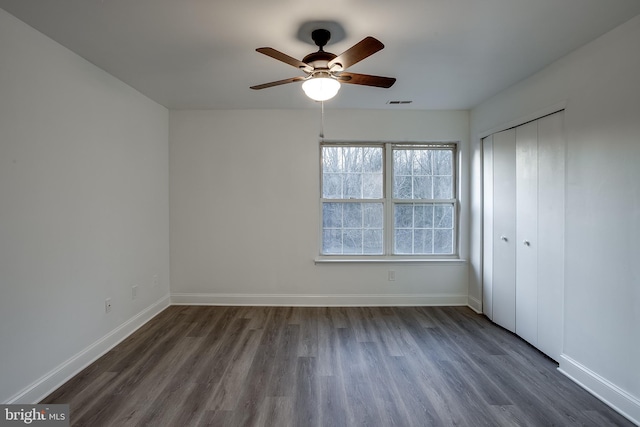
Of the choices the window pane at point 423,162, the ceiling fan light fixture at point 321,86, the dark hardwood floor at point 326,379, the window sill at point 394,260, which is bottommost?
the dark hardwood floor at point 326,379

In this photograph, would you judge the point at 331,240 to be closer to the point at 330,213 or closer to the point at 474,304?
the point at 330,213

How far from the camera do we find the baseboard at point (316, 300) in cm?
356

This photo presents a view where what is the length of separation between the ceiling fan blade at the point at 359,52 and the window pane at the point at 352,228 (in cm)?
206

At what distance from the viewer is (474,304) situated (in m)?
3.45

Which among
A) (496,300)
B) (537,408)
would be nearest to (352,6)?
(537,408)

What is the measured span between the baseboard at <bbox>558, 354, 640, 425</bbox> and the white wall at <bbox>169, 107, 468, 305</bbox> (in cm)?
145

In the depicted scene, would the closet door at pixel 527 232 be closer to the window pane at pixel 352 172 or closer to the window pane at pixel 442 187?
the window pane at pixel 442 187

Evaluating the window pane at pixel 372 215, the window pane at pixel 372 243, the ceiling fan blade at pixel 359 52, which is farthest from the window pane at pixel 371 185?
the ceiling fan blade at pixel 359 52

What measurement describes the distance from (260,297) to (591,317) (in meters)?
3.15

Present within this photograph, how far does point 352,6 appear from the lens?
167 centimetres

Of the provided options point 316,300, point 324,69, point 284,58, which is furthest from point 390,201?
point 284,58

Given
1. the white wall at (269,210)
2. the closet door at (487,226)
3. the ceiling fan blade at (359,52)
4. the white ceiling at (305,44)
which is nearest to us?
the ceiling fan blade at (359,52)

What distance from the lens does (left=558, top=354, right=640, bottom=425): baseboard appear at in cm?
172

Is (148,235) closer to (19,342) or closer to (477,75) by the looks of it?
(19,342)
